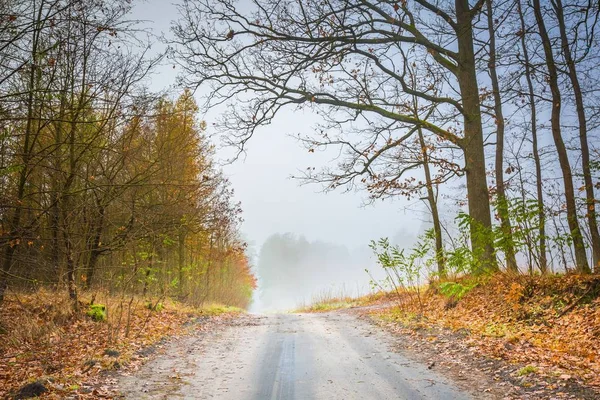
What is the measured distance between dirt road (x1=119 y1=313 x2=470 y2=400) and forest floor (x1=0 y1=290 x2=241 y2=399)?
0.46m

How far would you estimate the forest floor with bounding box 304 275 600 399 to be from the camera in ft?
16.5

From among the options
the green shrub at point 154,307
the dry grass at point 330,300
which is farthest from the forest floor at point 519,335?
the dry grass at point 330,300

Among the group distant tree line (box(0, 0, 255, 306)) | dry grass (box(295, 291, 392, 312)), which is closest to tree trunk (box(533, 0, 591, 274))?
distant tree line (box(0, 0, 255, 306))

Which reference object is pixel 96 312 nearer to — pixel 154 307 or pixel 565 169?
pixel 154 307

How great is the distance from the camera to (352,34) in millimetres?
10336

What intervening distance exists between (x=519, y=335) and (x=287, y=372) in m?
3.75

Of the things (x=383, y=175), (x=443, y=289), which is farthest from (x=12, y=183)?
(x=443, y=289)

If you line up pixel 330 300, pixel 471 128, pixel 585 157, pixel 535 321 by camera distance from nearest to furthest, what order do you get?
pixel 535 321 < pixel 585 157 < pixel 471 128 < pixel 330 300

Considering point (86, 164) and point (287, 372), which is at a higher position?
point (86, 164)

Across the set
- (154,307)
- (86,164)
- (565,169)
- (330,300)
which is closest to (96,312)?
(154,307)

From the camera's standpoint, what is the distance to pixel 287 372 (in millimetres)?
6219

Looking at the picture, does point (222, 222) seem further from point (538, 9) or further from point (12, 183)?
point (538, 9)

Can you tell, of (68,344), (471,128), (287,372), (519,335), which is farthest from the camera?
(471,128)

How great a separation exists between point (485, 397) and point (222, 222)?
44.1ft
